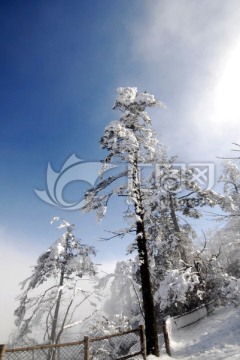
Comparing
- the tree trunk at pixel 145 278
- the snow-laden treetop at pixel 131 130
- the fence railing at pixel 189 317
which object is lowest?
the fence railing at pixel 189 317

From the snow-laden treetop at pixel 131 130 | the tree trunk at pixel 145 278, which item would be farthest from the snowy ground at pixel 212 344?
the snow-laden treetop at pixel 131 130

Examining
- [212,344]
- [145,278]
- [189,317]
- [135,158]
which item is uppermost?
[135,158]

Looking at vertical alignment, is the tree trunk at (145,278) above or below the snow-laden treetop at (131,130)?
below

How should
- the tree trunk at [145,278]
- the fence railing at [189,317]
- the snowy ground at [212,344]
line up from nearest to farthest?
the snowy ground at [212,344] → the tree trunk at [145,278] → the fence railing at [189,317]

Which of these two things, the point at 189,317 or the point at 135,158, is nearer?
the point at 135,158

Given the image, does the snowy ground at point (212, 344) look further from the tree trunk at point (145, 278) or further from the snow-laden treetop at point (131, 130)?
the snow-laden treetop at point (131, 130)

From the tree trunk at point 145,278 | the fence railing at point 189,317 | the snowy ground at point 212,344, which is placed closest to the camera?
the snowy ground at point 212,344

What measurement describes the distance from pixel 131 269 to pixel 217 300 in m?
10.1

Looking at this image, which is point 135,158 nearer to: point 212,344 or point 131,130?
point 131,130

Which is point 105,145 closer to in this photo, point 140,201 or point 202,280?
point 140,201

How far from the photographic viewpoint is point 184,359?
10.5 metres

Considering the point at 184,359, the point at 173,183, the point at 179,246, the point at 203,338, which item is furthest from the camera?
the point at 179,246

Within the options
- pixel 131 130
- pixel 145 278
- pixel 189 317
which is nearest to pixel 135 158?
pixel 131 130

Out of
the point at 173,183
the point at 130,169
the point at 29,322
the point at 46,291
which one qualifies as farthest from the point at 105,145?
the point at 29,322
